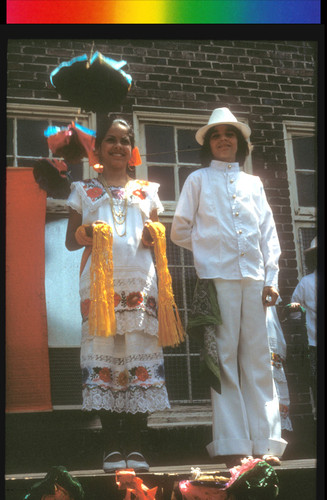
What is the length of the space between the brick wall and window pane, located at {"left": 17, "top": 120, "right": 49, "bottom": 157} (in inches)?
6.3

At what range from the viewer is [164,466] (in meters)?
3.84

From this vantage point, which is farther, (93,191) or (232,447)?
(93,191)

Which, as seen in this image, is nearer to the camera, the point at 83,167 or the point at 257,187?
the point at 257,187

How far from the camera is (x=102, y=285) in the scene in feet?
12.1

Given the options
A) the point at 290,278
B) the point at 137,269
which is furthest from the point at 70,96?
the point at 290,278

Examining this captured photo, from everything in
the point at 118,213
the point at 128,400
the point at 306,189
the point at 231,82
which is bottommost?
the point at 128,400

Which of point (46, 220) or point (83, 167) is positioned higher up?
point (83, 167)

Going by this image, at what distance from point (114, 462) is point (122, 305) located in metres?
0.77

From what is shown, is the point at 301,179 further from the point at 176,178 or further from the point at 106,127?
the point at 106,127

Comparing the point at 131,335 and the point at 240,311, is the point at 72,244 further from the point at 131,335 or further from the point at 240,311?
the point at 240,311

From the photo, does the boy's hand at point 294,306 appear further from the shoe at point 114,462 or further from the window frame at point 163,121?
the shoe at point 114,462

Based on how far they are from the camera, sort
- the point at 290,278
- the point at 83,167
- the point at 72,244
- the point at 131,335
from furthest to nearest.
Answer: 1. the point at 83,167
2. the point at 290,278
3. the point at 72,244
4. the point at 131,335

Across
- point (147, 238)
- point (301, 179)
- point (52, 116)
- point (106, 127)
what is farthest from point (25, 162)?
point (301, 179)

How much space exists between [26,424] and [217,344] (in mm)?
1295
